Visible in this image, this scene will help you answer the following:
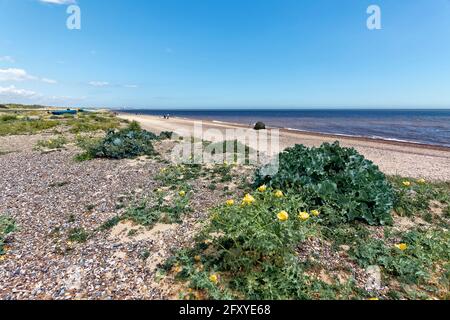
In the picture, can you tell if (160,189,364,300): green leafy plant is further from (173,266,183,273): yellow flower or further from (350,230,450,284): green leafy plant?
(350,230,450,284): green leafy plant

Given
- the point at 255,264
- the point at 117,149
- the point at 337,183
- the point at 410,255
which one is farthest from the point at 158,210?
the point at 117,149

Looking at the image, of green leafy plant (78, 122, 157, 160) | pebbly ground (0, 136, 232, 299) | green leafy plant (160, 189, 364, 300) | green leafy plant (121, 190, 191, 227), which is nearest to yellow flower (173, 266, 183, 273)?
green leafy plant (160, 189, 364, 300)

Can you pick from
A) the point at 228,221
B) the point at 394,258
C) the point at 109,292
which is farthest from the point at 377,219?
the point at 109,292

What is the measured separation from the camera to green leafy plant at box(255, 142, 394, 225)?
404 cm

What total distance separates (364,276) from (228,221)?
171 centimetres

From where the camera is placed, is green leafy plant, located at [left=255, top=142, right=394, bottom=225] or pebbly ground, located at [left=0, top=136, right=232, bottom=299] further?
green leafy plant, located at [left=255, top=142, right=394, bottom=225]

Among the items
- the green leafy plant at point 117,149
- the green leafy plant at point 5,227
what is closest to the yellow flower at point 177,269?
the green leafy plant at point 5,227

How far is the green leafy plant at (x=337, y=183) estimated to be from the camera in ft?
13.2

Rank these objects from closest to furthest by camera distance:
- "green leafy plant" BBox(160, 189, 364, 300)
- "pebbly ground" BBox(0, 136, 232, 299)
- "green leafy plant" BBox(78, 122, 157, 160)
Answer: "green leafy plant" BBox(160, 189, 364, 300) → "pebbly ground" BBox(0, 136, 232, 299) → "green leafy plant" BBox(78, 122, 157, 160)

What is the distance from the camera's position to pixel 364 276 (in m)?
2.82

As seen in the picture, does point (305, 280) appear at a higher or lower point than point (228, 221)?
lower

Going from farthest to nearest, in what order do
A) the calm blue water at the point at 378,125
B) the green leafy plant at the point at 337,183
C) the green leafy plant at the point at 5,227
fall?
the calm blue water at the point at 378,125 < the green leafy plant at the point at 337,183 < the green leafy plant at the point at 5,227

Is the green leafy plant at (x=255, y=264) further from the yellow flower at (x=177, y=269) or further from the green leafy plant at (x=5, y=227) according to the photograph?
the green leafy plant at (x=5, y=227)
